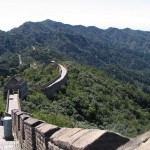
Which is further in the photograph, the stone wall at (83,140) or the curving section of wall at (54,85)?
the curving section of wall at (54,85)

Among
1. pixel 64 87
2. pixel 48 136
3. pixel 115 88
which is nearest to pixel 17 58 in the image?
pixel 115 88

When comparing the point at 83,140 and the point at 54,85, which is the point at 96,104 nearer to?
the point at 54,85

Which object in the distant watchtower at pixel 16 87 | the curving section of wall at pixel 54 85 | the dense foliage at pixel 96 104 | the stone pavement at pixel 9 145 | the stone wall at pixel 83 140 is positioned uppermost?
the stone wall at pixel 83 140

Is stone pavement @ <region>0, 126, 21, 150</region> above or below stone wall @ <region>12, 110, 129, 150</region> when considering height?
below

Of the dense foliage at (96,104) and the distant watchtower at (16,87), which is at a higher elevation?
the distant watchtower at (16,87)

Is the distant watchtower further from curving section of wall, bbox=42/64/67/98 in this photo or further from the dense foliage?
curving section of wall, bbox=42/64/67/98

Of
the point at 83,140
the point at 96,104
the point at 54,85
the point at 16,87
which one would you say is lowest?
the point at 96,104

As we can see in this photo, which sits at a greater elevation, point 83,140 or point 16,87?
point 83,140

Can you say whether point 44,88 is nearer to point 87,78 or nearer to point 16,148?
point 87,78

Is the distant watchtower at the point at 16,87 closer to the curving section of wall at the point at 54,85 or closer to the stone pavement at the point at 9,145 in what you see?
the curving section of wall at the point at 54,85

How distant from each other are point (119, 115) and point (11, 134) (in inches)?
1421

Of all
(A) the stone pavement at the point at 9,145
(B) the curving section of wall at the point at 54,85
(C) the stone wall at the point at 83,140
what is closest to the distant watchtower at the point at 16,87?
(B) the curving section of wall at the point at 54,85

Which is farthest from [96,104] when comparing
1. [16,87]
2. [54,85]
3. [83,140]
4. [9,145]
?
[83,140]

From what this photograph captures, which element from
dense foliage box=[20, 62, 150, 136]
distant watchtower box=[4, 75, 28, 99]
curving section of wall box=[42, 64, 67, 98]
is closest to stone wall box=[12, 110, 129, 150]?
dense foliage box=[20, 62, 150, 136]
